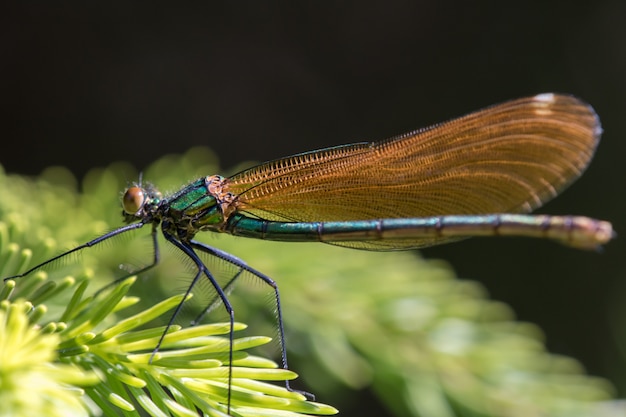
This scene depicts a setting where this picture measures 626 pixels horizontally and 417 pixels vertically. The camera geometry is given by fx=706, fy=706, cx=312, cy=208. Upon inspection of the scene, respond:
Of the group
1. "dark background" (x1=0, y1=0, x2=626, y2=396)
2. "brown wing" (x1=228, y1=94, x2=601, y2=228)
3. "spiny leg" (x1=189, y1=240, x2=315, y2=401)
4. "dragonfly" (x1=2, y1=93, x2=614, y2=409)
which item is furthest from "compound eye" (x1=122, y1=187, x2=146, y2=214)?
"dark background" (x1=0, y1=0, x2=626, y2=396)

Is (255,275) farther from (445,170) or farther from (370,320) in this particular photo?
(445,170)

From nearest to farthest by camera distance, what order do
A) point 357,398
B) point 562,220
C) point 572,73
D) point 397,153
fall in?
1. point 562,220
2. point 397,153
3. point 357,398
4. point 572,73

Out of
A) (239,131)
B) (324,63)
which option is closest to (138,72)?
(239,131)

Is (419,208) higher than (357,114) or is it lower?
lower

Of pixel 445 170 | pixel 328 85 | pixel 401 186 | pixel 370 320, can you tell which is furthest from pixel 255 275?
pixel 328 85

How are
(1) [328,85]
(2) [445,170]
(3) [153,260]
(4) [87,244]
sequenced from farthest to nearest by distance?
(1) [328,85] < (2) [445,170] < (3) [153,260] < (4) [87,244]

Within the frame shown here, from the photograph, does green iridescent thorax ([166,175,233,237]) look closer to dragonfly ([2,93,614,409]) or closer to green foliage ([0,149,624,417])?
dragonfly ([2,93,614,409])

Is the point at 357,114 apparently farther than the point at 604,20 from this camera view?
Yes

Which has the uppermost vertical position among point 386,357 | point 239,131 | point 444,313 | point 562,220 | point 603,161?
point 239,131

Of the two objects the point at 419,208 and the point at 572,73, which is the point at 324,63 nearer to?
the point at 572,73
